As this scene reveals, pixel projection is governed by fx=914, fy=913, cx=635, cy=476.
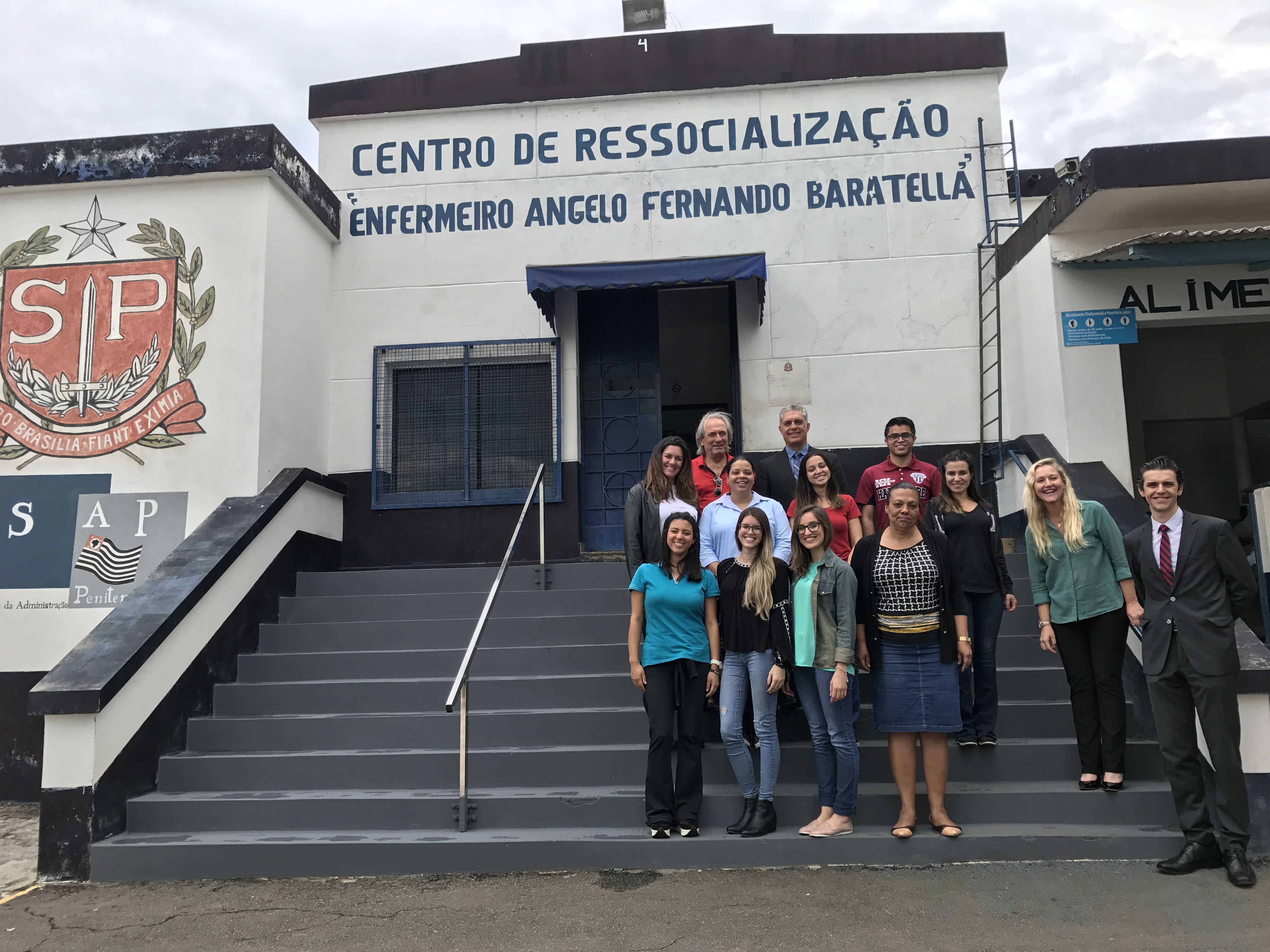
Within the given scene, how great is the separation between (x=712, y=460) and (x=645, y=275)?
2930 mm

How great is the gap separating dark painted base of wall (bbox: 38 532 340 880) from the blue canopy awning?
297 centimetres

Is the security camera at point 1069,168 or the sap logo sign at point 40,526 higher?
the security camera at point 1069,168

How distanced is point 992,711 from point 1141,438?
7237 millimetres

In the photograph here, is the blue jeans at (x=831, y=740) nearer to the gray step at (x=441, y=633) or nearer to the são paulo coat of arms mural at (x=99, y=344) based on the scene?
the gray step at (x=441, y=633)

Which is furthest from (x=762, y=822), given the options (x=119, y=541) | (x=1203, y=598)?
(x=119, y=541)

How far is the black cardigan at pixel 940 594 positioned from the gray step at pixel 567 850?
0.88m

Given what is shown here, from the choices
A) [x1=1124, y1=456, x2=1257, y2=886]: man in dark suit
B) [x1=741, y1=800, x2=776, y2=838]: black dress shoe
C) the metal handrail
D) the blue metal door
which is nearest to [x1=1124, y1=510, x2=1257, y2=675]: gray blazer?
[x1=1124, y1=456, x2=1257, y2=886]: man in dark suit

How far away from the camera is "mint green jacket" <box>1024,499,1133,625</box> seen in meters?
4.59

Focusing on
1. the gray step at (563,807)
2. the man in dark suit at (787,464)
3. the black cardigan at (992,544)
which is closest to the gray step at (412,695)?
the gray step at (563,807)

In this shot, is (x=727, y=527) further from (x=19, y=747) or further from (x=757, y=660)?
(x=19, y=747)

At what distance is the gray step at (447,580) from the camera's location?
6.91 metres

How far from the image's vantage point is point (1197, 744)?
14.1 feet

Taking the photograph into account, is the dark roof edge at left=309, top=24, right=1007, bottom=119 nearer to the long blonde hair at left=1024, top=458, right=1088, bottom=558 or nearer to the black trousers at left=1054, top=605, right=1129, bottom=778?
the long blonde hair at left=1024, top=458, right=1088, bottom=558

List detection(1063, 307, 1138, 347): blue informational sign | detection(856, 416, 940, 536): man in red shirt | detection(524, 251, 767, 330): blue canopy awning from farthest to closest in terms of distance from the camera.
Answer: detection(524, 251, 767, 330): blue canopy awning → detection(1063, 307, 1138, 347): blue informational sign → detection(856, 416, 940, 536): man in red shirt
